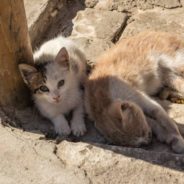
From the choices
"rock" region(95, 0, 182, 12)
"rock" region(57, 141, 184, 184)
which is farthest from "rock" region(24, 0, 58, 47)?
"rock" region(57, 141, 184, 184)

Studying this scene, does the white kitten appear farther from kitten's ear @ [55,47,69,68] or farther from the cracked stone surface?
the cracked stone surface

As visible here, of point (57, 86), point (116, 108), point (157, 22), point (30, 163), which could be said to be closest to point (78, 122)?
point (57, 86)

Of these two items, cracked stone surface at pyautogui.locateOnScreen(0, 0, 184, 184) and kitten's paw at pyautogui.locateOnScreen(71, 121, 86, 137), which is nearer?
cracked stone surface at pyautogui.locateOnScreen(0, 0, 184, 184)

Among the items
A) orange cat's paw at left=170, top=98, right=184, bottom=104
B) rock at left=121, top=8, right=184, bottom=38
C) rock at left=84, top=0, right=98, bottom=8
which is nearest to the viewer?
orange cat's paw at left=170, top=98, right=184, bottom=104

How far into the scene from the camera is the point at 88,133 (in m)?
4.61

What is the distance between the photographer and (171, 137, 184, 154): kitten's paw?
14.0 ft

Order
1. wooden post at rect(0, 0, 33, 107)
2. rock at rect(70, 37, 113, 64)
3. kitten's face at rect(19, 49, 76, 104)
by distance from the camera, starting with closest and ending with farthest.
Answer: wooden post at rect(0, 0, 33, 107)
kitten's face at rect(19, 49, 76, 104)
rock at rect(70, 37, 113, 64)

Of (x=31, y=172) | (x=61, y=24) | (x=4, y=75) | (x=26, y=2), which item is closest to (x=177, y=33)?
(x=61, y=24)

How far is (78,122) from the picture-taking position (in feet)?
15.3

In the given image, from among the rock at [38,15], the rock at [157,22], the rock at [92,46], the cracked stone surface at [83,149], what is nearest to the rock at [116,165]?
the cracked stone surface at [83,149]

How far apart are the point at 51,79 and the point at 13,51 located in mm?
477

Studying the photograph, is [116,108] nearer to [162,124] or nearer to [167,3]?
[162,124]

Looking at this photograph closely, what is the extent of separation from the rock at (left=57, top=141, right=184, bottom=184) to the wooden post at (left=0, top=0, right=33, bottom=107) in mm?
832

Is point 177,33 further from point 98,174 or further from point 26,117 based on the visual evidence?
point 98,174
